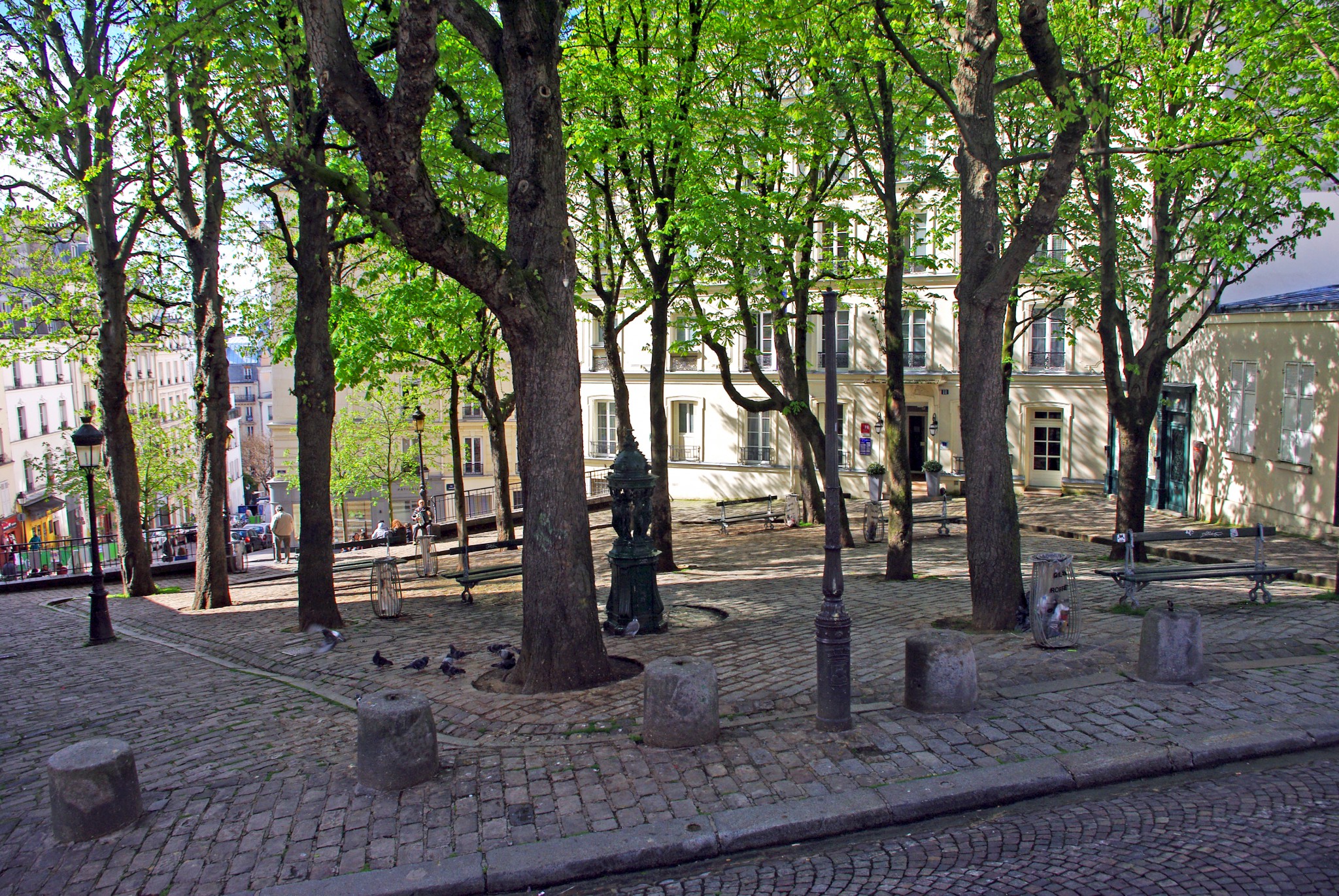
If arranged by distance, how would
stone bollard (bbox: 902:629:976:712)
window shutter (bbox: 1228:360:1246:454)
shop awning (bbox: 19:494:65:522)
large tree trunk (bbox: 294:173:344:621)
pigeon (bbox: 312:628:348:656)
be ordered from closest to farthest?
stone bollard (bbox: 902:629:976:712)
pigeon (bbox: 312:628:348:656)
large tree trunk (bbox: 294:173:344:621)
window shutter (bbox: 1228:360:1246:454)
shop awning (bbox: 19:494:65:522)

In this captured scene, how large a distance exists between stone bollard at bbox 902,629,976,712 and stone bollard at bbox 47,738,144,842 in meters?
5.77

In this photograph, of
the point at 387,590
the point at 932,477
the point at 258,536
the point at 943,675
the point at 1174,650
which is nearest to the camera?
the point at 943,675

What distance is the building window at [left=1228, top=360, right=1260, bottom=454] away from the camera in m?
18.6

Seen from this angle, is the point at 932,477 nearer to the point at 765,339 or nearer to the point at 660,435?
the point at 765,339

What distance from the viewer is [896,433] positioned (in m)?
14.4

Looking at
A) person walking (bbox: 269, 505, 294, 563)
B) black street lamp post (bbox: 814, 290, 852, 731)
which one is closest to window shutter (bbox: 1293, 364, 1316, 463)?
black street lamp post (bbox: 814, 290, 852, 731)

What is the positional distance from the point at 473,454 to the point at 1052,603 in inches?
1523

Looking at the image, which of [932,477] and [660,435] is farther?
[932,477]

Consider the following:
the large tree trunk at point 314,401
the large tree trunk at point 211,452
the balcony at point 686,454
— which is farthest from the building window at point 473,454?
the large tree trunk at point 314,401

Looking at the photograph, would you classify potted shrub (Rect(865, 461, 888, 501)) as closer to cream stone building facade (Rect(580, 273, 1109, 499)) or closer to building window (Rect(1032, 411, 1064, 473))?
cream stone building facade (Rect(580, 273, 1109, 499))

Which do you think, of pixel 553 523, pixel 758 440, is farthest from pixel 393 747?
pixel 758 440

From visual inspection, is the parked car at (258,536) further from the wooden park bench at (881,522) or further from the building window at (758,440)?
the wooden park bench at (881,522)

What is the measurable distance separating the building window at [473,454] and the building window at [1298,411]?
112ft

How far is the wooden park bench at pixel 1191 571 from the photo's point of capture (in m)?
10.5
